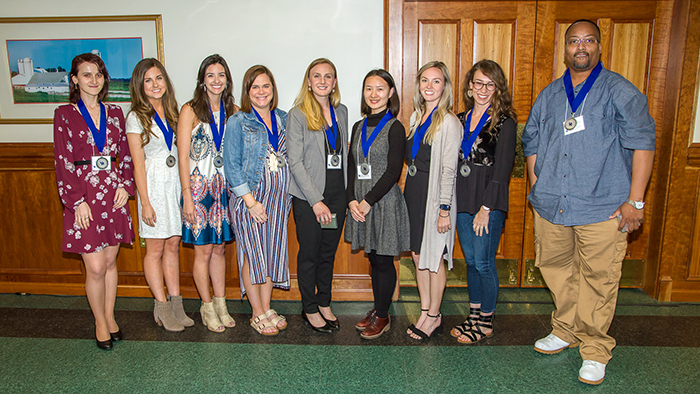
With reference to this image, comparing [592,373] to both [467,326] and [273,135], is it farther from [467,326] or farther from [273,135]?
[273,135]

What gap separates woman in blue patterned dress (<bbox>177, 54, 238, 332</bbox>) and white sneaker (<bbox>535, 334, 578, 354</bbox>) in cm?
220

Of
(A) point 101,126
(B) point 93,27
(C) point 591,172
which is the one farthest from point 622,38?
(B) point 93,27

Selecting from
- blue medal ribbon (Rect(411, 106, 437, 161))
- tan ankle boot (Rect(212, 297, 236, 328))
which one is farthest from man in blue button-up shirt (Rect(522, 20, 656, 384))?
tan ankle boot (Rect(212, 297, 236, 328))

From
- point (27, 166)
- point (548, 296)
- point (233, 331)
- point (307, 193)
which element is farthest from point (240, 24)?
point (548, 296)

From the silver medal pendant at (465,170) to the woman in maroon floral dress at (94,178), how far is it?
2.18 metres

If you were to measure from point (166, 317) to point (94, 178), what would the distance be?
3.62 feet

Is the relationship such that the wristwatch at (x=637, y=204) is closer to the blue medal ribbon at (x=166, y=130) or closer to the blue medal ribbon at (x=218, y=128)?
the blue medal ribbon at (x=218, y=128)

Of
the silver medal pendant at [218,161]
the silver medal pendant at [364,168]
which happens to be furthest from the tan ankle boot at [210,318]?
the silver medal pendant at [364,168]

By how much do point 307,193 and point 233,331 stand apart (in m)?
1.19

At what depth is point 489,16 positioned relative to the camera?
3.51 metres

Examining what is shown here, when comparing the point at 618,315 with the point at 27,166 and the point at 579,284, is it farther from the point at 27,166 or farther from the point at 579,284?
the point at 27,166

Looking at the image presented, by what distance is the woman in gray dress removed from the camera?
276cm

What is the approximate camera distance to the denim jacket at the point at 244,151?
280cm

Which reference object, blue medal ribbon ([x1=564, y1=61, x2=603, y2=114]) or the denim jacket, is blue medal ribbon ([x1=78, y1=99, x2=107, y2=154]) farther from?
blue medal ribbon ([x1=564, y1=61, x2=603, y2=114])
